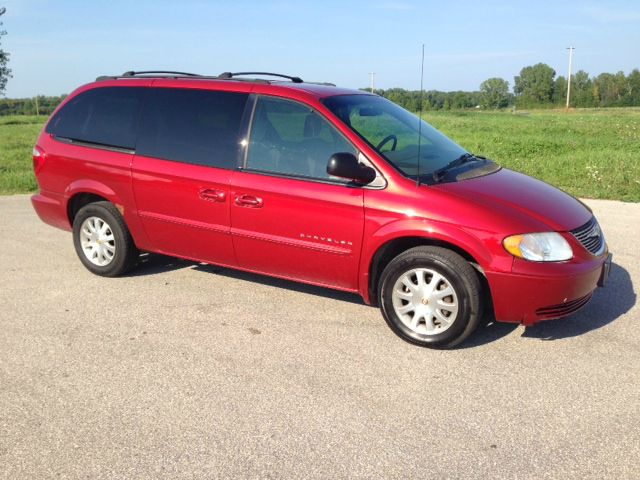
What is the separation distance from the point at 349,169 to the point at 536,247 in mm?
1370

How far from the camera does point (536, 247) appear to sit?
4262 millimetres

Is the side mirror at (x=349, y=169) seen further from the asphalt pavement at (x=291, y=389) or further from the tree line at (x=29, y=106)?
the tree line at (x=29, y=106)

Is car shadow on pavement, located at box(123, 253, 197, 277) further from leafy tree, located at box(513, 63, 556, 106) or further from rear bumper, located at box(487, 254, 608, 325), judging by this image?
leafy tree, located at box(513, 63, 556, 106)

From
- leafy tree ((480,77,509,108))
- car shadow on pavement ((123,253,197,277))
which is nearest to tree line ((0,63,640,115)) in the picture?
leafy tree ((480,77,509,108))

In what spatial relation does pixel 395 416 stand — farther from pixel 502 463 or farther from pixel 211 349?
pixel 211 349

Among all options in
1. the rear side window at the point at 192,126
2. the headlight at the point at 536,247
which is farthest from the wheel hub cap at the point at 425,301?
the rear side window at the point at 192,126

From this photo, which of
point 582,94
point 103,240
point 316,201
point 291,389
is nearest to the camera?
point 291,389

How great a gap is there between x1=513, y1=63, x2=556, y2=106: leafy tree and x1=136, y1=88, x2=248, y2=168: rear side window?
9944 cm

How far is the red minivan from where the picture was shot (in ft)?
14.3

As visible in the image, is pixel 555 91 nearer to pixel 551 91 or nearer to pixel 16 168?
pixel 551 91

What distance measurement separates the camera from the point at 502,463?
3.15m

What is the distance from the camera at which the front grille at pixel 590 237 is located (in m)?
4.50

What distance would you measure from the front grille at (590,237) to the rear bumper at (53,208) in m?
4.60

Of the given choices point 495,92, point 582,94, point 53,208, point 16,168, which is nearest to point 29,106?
point 16,168
